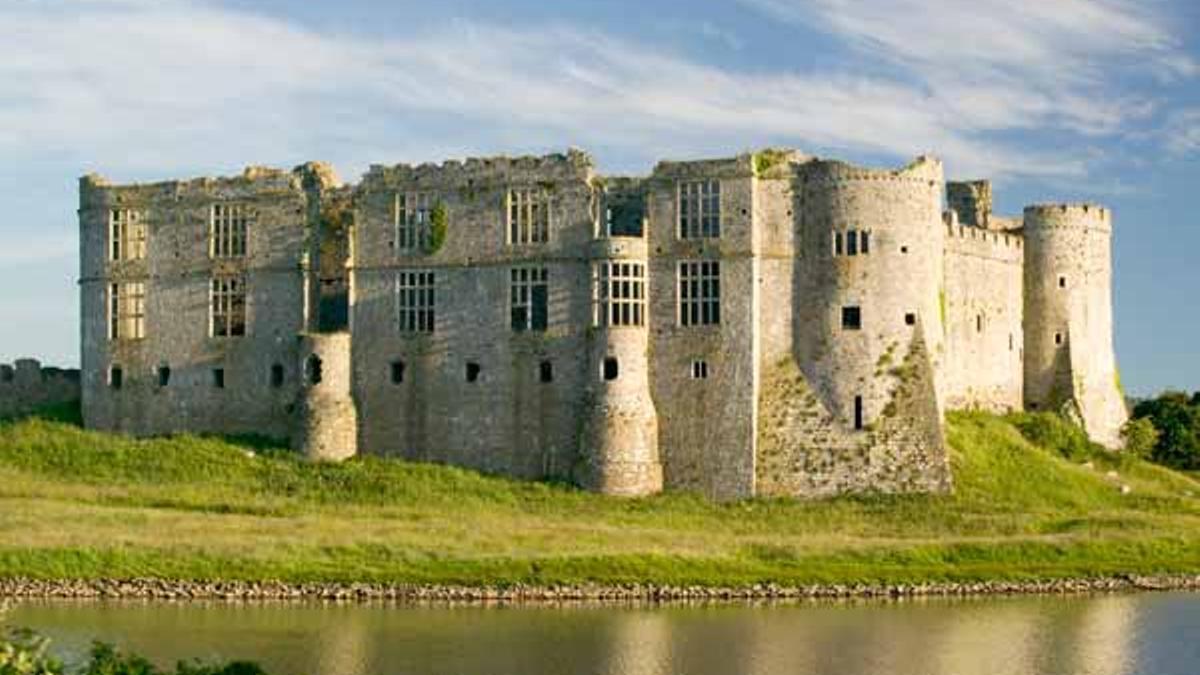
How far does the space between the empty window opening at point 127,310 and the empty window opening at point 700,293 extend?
2299 cm

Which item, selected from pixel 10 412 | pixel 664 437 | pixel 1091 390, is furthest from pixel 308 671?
pixel 1091 390

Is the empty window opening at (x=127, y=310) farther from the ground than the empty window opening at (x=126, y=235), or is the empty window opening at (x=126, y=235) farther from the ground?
the empty window opening at (x=126, y=235)

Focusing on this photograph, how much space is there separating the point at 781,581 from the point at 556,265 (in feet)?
61.5

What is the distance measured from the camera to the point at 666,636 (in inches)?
2044

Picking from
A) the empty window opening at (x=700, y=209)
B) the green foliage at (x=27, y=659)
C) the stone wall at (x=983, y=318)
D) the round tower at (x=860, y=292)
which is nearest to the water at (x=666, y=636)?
the round tower at (x=860, y=292)

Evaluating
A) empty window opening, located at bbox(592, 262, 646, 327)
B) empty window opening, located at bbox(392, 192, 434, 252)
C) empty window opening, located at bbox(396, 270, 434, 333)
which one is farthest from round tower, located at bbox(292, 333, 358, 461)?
empty window opening, located at bbox(592, 262, 646, 327)

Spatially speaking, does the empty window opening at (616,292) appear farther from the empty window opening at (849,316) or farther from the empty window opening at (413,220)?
the empty window opening at (413,220)

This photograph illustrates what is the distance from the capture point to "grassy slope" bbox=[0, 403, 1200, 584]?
6028cm

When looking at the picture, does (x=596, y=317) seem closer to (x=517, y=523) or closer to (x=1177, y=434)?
(x=517, y=523)

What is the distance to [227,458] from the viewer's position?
7650 cm

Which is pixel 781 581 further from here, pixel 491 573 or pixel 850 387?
pixel 850 387

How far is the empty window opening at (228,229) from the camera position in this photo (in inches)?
3162

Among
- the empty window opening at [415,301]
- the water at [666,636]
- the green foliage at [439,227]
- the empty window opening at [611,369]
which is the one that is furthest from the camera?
the empty window opening at [415,301]

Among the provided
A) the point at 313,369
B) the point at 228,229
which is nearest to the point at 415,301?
the point at 313,369
